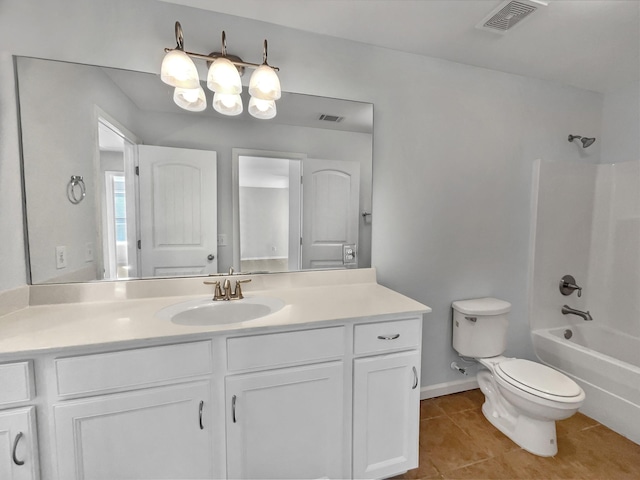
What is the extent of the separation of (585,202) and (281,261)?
257 centimetres

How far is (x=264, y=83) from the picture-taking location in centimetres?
145

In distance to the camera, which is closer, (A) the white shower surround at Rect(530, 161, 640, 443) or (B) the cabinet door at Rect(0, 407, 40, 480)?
(B) the cabinet door at Rect(0, 407, 40, 480)

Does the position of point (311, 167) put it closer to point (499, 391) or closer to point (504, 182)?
point (504, 182)

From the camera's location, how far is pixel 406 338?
4.42 ft

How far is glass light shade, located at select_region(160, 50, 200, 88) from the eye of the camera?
1302 mm

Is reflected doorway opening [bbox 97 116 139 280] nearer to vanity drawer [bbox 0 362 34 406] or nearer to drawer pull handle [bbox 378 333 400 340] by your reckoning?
vanity drawer [bbox 0 362 34 406]

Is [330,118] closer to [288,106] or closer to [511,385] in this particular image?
[288,106]

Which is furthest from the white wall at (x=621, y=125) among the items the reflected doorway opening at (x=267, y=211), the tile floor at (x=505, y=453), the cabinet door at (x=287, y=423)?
the cabinet door at (x=287, y=423)

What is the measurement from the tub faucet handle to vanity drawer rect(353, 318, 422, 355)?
1.82m

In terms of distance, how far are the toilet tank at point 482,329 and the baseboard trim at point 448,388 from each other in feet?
1.04

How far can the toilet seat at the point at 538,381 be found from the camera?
150 centimetres

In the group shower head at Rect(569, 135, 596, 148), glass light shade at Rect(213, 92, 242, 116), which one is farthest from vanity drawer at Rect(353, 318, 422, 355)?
shower head at Rect(569, 135, 596, 148)

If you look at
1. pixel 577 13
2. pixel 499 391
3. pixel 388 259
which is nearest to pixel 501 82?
pixel 577 13

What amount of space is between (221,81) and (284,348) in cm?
126
